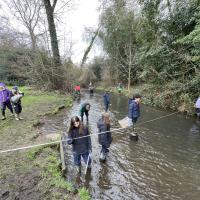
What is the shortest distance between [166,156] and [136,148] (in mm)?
1137

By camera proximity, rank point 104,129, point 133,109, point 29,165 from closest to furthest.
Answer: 1. point 29,165
2. point 104,129
3. point 133,109

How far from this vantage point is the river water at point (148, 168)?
5.07 meters

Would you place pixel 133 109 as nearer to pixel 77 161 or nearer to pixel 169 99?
pixel 77 161

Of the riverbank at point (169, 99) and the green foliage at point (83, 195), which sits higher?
the riverbank at point (169, 99)

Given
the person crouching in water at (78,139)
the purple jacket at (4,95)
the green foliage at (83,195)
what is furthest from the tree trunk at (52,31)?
the green foliage at (83,195)

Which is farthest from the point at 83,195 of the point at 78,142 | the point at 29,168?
the point at 29,168

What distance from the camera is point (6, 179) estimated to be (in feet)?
15.8

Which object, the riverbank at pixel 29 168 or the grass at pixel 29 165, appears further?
the grass at pixel 29 165

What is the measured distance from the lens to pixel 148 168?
6297mm

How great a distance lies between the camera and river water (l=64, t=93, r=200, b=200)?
5070mm

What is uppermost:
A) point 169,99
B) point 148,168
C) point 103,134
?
point 103,134

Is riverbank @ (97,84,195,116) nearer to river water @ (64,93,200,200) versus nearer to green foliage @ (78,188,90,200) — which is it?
river water @ (64,93,200,200)

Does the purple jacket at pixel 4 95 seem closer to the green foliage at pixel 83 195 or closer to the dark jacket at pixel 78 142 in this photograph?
the dark jacket at pixel 78 142

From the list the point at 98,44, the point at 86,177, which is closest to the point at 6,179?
the point at 86,177
